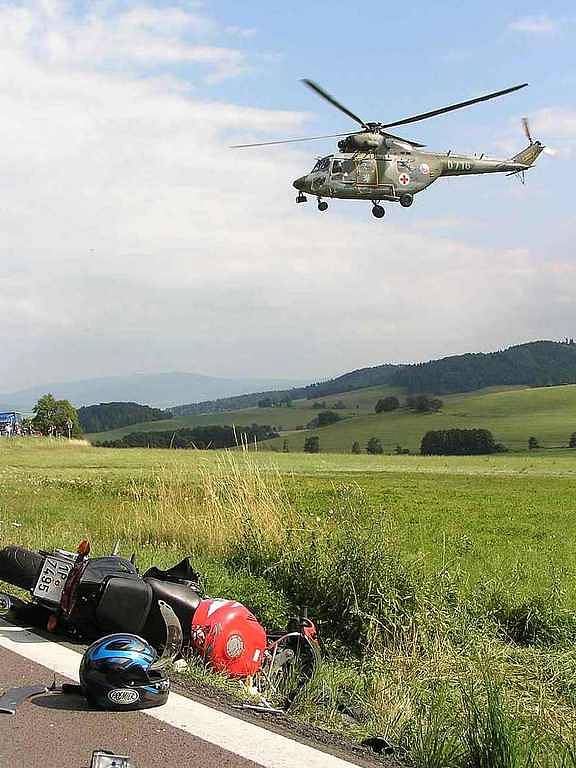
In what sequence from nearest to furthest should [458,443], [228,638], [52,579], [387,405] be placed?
[228,638]
[52,579]
[458,443]
[387,405]

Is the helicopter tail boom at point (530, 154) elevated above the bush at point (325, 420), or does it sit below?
above

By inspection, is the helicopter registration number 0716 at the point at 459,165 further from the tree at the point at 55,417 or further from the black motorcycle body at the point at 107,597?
the tree at the point at 55,417

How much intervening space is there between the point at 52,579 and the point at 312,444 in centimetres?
11835

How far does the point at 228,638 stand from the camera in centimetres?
776

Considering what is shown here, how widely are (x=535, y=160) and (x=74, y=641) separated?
30763 mm

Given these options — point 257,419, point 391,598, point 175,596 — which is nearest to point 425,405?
point 257,419

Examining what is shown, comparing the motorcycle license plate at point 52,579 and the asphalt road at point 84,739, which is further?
the motorcycle license plate at point 52,579

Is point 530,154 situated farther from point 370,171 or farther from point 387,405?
point 387,405

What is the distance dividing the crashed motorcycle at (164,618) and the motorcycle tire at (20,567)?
6cm

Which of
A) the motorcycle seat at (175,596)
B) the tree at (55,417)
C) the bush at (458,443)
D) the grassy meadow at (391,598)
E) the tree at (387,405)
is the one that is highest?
the tree at (55,417)

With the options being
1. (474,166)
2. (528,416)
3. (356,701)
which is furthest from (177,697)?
(528,416)

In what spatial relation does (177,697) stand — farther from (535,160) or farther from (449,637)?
(535,160)

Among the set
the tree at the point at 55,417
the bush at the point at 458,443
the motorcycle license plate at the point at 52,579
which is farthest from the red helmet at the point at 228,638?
the tree at the point at 55,417

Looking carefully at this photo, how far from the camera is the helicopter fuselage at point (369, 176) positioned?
2905cm
